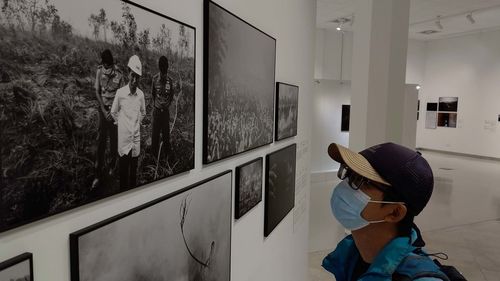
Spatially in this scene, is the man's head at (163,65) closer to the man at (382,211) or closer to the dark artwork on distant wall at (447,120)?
the man at (382,211)

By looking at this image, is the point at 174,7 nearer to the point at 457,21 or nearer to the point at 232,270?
the point at 232,270

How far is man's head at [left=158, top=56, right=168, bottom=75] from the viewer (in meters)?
1.51

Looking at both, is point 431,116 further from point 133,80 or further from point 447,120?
point 133,80

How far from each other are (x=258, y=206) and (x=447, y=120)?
657 inches

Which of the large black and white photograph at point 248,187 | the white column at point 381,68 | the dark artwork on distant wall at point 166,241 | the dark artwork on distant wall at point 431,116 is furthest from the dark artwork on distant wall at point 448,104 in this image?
the dark artwork on distant wall at point 166,241

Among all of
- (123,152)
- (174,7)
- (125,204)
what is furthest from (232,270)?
(174,7)

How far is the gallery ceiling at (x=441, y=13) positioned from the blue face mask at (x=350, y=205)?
9.33 metres

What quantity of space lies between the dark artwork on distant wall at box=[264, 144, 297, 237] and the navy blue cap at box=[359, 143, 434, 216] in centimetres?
156

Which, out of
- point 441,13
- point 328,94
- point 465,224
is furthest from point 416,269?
point 441,13

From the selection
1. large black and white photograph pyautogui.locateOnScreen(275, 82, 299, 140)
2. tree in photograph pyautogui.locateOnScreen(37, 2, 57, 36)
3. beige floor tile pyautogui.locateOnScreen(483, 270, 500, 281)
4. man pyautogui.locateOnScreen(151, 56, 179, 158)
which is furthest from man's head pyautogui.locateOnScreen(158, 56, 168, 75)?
beige floor tile pyautogui.locateOnScreen(483, 270, 500, 281)

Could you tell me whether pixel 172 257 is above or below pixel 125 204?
below

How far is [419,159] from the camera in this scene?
1.49 metres

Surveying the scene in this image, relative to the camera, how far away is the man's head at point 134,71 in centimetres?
133

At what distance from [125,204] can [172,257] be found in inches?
16.4
